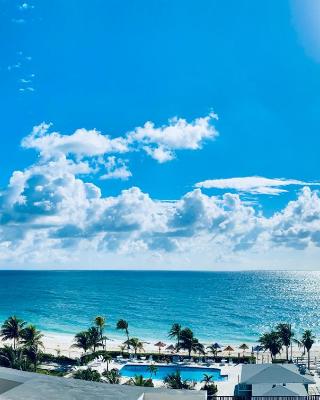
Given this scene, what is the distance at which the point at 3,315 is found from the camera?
116m

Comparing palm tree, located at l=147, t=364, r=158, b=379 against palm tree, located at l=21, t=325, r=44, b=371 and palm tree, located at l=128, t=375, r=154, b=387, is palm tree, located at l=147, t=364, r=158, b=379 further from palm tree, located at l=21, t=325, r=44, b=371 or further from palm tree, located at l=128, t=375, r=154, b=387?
palm tree, located at l=128, t=375, r=154, b=387

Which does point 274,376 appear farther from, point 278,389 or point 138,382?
point 138,382

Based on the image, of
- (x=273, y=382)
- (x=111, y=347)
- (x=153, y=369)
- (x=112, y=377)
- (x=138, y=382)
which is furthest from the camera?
(x=111, y=347)

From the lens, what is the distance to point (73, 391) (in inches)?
316

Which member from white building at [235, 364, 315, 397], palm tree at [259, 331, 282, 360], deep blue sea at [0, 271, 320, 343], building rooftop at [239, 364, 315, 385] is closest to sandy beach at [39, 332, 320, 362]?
palm tree at [259, 331, 282, 360]

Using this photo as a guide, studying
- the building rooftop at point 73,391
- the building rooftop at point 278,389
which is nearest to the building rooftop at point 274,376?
the building rooftop at point 278,389

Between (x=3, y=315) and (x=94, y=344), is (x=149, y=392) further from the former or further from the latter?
(x=3, y=315)

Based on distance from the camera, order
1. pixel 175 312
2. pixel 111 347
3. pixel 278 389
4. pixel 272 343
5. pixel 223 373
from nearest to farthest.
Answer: pixel 278 389 → pixel 223 373 → pixel 272 343 → pixel 111 347 → pixel 175 312

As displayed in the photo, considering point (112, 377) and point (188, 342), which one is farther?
point (188, 342)

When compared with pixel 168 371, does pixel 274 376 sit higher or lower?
higher

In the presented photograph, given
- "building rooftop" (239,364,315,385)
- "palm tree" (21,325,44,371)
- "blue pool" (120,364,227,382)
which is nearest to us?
"building rooftop" (239,364,315,385)

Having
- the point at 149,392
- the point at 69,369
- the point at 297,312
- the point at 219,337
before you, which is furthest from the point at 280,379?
the point at 297,312

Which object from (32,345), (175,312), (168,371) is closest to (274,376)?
(168,371)

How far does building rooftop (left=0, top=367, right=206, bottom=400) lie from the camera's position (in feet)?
25.5
